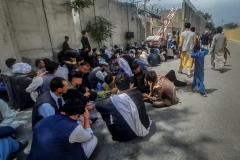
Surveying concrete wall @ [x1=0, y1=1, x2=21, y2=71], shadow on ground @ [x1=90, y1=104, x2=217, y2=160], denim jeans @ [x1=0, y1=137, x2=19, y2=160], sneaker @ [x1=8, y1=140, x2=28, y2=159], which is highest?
concrete wall @ [x1=0, y1=1, x2=21, y2=71]

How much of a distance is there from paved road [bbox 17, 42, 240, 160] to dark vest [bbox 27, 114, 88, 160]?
80cm

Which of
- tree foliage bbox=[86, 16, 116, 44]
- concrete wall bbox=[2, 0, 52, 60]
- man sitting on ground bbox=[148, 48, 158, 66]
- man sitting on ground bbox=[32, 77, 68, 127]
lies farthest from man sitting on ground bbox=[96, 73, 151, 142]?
tree foliage bbox=[86, 16, 116, 44]

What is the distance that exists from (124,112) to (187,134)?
121 centimetres

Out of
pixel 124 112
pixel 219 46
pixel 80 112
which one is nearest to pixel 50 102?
pixel 80 112

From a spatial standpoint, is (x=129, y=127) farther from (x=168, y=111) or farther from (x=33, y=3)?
(x=33, y=3)

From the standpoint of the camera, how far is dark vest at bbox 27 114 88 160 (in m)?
1.61

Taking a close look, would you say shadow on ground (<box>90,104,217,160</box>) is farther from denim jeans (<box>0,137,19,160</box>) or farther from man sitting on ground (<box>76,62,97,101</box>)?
denim jeans (<box>0,137,19,160</box>)

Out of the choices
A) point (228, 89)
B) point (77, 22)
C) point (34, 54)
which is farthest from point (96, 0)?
point (228, 89)

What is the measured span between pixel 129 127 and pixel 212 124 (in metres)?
1.61

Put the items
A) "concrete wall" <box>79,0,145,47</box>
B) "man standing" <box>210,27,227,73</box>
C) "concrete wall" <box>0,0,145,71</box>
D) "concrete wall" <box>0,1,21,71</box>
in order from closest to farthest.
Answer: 1. "concrete wall" <box>0,1,21,71</box>
2. "concrete wall" <box>0,0,145,71</box>
3. "man standing" <box>210,27,227,73</box>
4. "concrete wall" <box>79,0,145,47</box>

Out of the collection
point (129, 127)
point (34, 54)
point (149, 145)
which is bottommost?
point (149, 145)

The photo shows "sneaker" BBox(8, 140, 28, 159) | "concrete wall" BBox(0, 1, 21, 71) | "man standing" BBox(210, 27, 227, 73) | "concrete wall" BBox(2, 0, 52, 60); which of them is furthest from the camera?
"man standing" BBox(210, 27, 227, 73)

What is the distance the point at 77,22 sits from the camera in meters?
8.88

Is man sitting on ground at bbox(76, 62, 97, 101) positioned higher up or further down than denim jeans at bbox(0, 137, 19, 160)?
higher up
